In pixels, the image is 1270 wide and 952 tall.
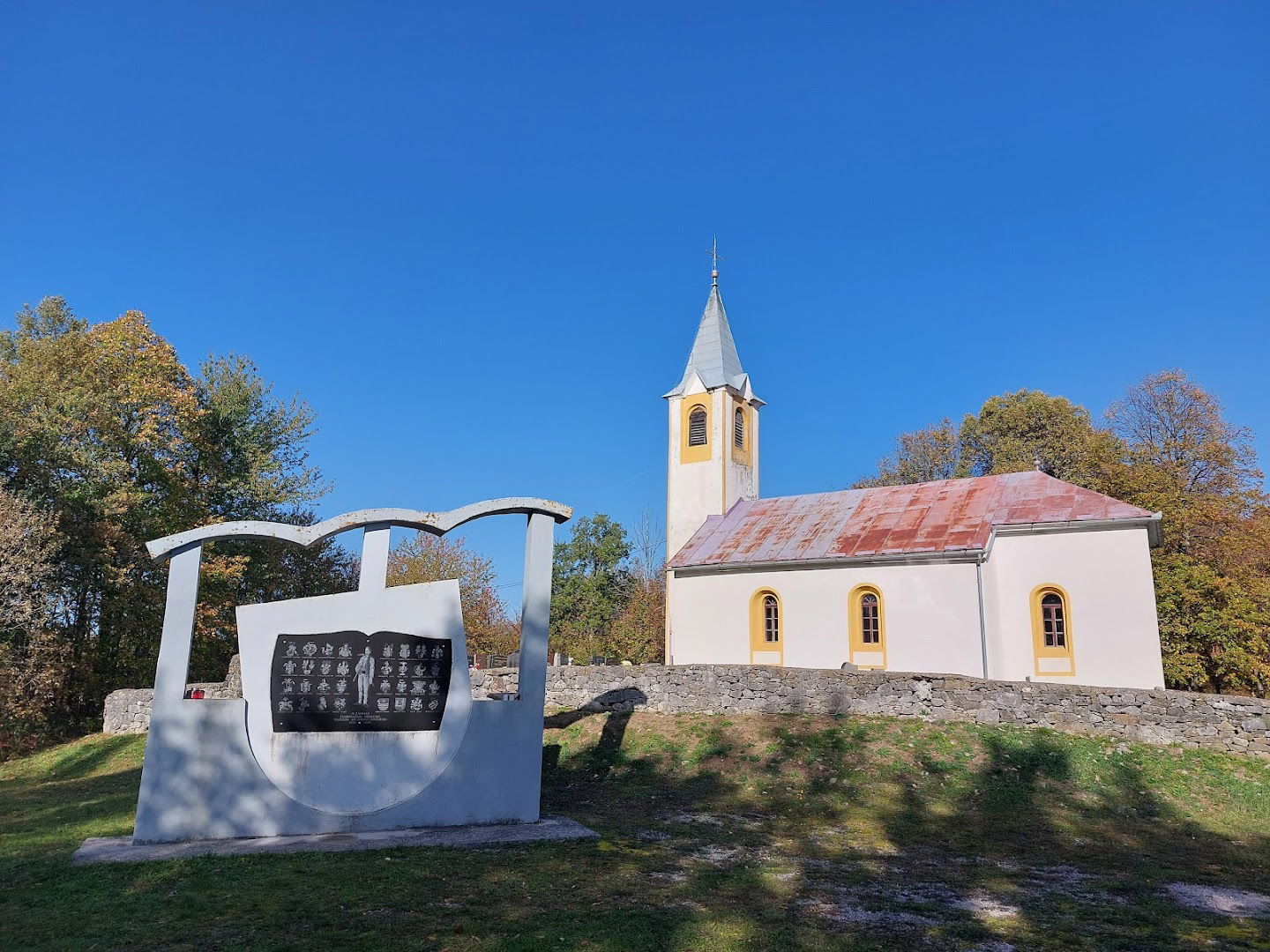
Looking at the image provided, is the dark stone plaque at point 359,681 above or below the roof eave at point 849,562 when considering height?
below

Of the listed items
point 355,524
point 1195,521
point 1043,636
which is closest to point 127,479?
point 355,524

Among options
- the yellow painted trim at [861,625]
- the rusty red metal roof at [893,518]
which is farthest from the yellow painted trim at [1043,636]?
the yellow painted trim at [861,625]

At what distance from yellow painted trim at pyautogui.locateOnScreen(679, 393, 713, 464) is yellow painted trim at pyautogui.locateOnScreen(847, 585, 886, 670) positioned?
10.2 meters

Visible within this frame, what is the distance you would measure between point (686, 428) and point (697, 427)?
49 cm

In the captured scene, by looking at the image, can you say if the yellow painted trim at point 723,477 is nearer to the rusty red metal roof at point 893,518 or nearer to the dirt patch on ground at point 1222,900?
the rusty red metal roof at point 893,518

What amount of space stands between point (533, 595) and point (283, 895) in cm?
534

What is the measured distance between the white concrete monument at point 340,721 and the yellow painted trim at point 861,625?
15.3 meters

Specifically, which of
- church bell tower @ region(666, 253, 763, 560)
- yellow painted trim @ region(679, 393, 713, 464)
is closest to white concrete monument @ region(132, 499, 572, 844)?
church bell tower @ region(666, 253, 763, 560)

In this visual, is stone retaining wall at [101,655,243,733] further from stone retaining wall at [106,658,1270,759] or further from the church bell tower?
the church bell tower

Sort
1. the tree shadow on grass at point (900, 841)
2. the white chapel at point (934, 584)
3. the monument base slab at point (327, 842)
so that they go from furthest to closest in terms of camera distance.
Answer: the white chapel at point (934, 584)
the monument base slab at point (327, 842)
the tree shadow on grass at point (900, 841)

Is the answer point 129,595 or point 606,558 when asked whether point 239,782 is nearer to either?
point 129,595

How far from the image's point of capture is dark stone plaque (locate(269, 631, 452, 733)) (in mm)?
10438

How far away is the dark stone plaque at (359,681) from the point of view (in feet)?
34.2

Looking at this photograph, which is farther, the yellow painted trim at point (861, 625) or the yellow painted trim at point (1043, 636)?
the yellow painted trim at point (861, 625)
